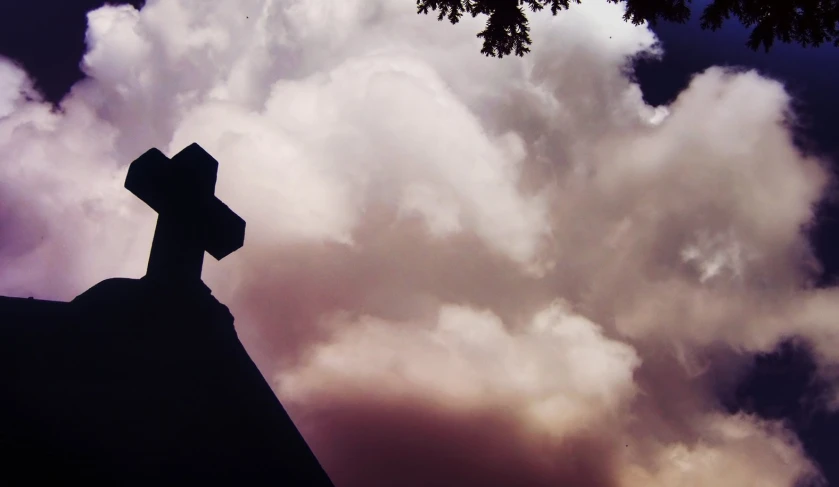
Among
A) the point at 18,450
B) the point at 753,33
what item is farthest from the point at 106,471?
the point at 753,33

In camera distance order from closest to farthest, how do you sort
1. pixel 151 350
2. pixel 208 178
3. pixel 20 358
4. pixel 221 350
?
pixel 20 358
pixel 151 350
pixel 221 350
pixel 208 178

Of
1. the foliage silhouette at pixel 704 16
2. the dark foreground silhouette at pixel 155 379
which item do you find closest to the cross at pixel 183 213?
the dark foreground silhouette at pixel 155 379

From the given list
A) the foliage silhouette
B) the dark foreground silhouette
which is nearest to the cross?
the dark foreground silhouette

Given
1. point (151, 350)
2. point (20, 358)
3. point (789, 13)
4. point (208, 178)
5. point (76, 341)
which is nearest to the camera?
point (20, 358)

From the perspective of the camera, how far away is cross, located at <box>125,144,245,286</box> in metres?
3.76

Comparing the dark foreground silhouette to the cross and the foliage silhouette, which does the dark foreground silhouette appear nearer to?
the cross

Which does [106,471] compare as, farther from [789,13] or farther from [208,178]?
[789,13]

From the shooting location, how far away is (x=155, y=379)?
3.09 m

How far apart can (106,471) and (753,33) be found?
6.50 meters

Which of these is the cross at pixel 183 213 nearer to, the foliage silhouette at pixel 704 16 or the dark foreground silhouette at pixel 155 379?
the dark foreground silhouette at pixel 155 379

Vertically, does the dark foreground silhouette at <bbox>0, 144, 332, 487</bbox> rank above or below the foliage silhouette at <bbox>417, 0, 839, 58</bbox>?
below

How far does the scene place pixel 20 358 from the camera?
9.05ft

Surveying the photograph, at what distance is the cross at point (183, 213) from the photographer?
376 centimetres

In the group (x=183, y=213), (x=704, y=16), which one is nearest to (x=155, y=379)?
(x=183, y=213)
